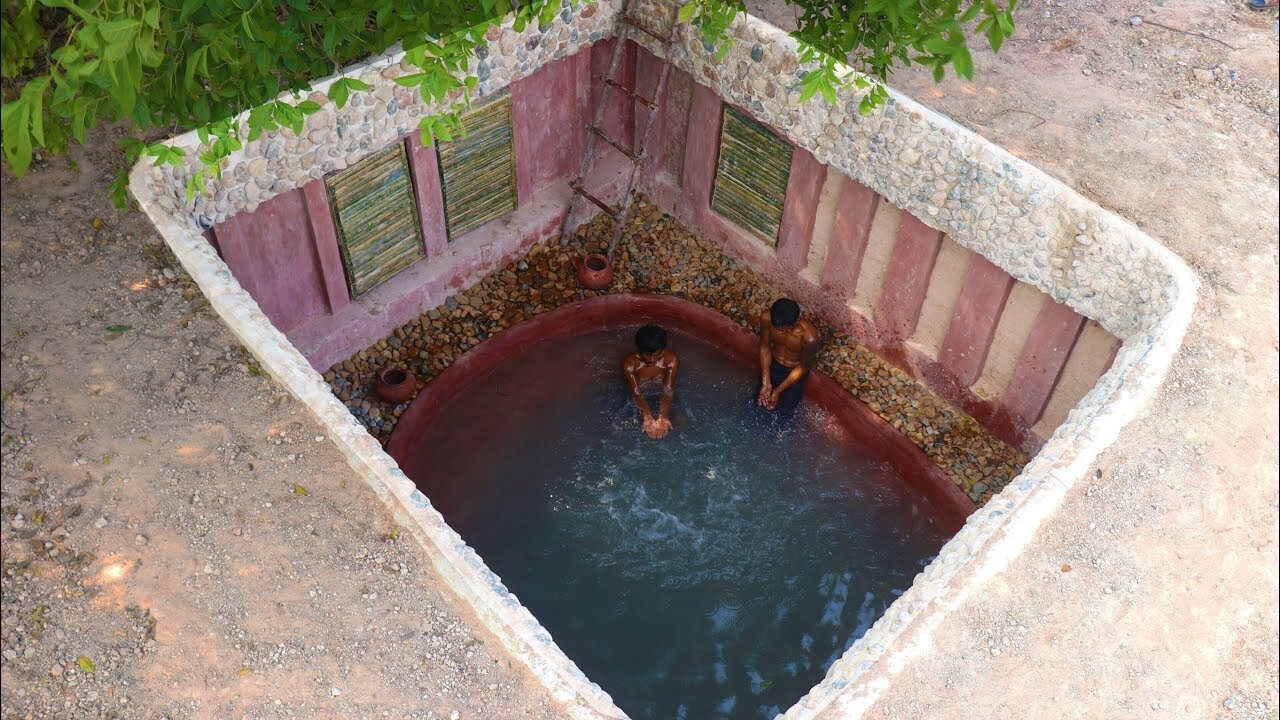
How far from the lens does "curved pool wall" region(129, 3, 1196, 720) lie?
179 inches

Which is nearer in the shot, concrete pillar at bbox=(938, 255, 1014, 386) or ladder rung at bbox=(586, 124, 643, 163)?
concrete pillar at bbox=(938, 255, 1014, 386)

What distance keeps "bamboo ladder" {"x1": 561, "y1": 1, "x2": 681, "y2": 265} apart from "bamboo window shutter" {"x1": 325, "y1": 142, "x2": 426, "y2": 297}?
135cm

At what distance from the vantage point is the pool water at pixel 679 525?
6.59 metres

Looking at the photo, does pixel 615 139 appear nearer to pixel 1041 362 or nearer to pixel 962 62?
pixel 1041 362

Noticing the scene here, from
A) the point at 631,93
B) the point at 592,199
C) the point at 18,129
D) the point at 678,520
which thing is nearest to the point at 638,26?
the point at 631,93

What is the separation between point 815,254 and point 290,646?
487 cm

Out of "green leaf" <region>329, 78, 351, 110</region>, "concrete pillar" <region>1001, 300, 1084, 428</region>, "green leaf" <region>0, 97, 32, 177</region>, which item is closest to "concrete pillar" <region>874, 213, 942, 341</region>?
"concrete pillar" <region>1001, 300, 1084, 428</region>

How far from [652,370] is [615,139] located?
209 cm

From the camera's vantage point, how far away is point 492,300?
8109mm

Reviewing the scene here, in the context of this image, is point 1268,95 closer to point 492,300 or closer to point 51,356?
point 492,300

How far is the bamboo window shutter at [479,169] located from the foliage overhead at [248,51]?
0.51 meters

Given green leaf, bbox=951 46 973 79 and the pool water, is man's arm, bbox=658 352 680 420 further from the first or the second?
green leaf, bbox=951 46 973 79

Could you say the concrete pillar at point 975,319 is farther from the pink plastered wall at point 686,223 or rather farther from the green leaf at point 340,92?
the green leaf at point 340,92

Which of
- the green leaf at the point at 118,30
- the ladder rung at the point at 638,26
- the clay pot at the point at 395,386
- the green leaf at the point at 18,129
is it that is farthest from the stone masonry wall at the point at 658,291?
the green leaf at the point at 118,30
